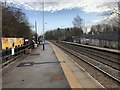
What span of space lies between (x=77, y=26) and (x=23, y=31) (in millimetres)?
84744

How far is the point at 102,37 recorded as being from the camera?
185 feet

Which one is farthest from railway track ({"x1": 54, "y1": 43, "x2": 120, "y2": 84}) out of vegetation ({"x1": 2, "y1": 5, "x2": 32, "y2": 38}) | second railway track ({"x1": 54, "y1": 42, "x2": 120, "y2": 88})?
vegetation ({"x1": 2, "y1": 5, "x2": 32, "y2": 38})

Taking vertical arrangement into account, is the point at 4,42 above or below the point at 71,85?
above

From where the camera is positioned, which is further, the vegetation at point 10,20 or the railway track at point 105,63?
the vegetation at point 10,20

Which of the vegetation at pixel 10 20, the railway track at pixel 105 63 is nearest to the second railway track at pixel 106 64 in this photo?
the railway track at pixel 105 63

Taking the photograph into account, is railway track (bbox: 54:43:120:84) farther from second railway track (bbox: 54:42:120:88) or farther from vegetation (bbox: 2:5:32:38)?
vegetation (bbox: 2:5:32:38)

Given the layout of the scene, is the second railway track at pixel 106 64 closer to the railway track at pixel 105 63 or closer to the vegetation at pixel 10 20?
the railway track at pixel 105 63

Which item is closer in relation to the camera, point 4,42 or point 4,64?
point 4,64

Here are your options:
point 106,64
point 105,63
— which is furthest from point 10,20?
point 106,64

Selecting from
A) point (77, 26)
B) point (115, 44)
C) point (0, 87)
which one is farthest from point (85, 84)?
point (77, 26)

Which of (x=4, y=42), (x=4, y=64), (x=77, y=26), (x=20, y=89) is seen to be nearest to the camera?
(x=20, y=89)

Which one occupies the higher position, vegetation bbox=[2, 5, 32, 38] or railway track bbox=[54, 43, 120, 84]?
vegetation bbox=[2, 5, 32, 38]

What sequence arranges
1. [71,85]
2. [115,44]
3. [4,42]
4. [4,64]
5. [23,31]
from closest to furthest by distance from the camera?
[71,85]
[4,64]
[4,42]
[115,44]
[23,31]

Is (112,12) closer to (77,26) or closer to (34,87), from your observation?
(34,87)
